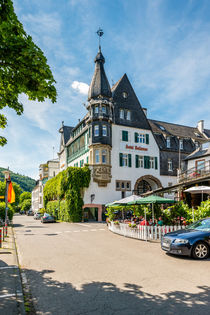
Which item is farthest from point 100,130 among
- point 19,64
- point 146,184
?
point 19,64

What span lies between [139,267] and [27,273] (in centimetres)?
346

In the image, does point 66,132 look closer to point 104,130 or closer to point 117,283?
point 104,130

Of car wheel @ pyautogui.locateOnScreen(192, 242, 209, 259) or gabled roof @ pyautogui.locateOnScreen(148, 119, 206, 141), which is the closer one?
car wheel @ pyautogui.locateOnScreen(192, 242, 209, 259)

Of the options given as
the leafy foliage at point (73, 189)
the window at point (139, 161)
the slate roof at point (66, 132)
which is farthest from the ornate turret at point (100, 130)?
the slate roof at point (66, 132)

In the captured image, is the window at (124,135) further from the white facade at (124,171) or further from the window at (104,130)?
the window at (104,130)

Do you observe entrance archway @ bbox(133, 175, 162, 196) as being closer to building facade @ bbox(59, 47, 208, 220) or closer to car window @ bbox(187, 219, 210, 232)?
building facade @ bbox(59, 47, 208, 220)

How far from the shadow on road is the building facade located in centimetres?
2830

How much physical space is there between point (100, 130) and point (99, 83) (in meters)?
6.69

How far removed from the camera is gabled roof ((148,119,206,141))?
145 ft

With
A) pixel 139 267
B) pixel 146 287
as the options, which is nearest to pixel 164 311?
pixel 146 287

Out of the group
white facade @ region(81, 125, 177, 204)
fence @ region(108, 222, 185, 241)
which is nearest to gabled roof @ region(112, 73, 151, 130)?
white facade @ region(81, 125, 177, 204)

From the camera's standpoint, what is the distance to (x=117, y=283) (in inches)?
259

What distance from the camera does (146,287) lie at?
6.22 m

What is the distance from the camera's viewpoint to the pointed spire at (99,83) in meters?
35.8
